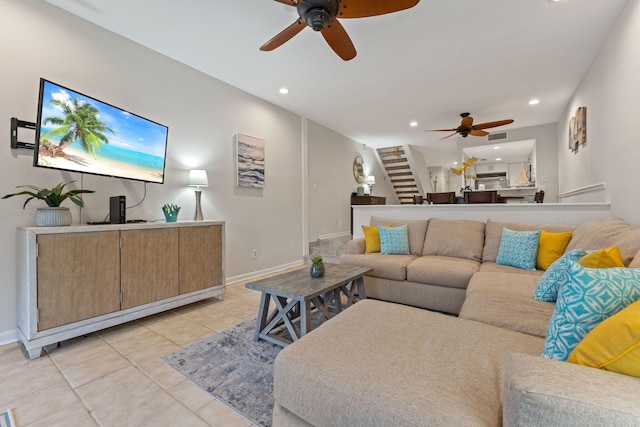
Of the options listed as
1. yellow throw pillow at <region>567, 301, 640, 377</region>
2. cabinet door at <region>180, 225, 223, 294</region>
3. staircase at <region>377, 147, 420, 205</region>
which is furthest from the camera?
staircase at <region>377, 147, 420, 205</region>

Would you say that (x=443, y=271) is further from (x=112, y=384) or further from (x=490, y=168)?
(x=490, y=168)

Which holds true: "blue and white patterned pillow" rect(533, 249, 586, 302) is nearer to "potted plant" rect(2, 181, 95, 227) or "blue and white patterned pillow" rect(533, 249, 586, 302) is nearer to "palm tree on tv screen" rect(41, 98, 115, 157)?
"potted plant" rect(2, 181, 95, 227)

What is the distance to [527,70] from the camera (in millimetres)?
3311

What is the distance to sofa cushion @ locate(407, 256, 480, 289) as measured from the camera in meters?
2.46

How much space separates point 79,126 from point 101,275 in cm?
120

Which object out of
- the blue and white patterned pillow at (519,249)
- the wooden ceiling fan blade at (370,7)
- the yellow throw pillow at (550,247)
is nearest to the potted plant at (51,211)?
the wooden ceiling fan blade at (370,7)

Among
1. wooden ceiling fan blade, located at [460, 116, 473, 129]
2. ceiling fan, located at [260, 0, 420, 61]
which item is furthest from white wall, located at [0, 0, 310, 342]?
wooden ceiling fan blade, located at [460, 116, 473, 129]

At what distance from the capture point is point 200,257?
2.84 metres

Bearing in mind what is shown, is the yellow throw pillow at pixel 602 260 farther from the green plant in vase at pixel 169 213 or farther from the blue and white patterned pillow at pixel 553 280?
the green plant in vase at pixel 169 213

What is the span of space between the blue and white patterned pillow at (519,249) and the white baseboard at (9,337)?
411 centimetres

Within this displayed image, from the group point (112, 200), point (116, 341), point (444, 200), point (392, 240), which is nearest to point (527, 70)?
point (444, 200)

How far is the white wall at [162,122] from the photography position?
2.12 meters

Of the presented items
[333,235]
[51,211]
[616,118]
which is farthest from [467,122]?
[51,211]

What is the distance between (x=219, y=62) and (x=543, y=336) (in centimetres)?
367
